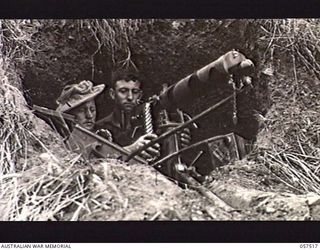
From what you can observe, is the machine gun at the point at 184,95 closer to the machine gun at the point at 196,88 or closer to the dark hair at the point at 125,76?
the machine gun at the point at 196,88

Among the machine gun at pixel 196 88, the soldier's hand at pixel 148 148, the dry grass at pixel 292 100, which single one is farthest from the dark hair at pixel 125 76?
the dry grass at pixel 292 100

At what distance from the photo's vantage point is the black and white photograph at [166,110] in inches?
133

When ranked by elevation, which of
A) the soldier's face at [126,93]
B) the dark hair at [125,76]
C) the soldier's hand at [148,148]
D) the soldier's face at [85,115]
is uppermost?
the dark hair at [125,76]

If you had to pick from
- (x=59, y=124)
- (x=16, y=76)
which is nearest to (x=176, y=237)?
(x=59, y=124)

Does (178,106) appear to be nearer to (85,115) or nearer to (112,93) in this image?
(112,93)

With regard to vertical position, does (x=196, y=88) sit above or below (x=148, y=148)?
above

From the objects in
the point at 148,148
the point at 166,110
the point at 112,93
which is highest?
the point at 112,93

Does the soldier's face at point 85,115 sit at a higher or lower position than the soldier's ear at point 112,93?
lower

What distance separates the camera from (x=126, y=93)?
3473 mm

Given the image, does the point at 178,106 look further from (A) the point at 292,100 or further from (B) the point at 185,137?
(A) the point at 292,100

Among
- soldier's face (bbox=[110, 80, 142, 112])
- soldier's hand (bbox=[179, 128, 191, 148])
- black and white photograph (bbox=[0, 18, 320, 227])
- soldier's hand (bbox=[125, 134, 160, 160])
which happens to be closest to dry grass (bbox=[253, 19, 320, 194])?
black and white photograph (bbox=[0, 18, 320, 227])

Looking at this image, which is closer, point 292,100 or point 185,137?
point 185,137

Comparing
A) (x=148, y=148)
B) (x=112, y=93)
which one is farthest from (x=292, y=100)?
(x=112, y=93)

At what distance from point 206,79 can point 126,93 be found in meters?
0.40
